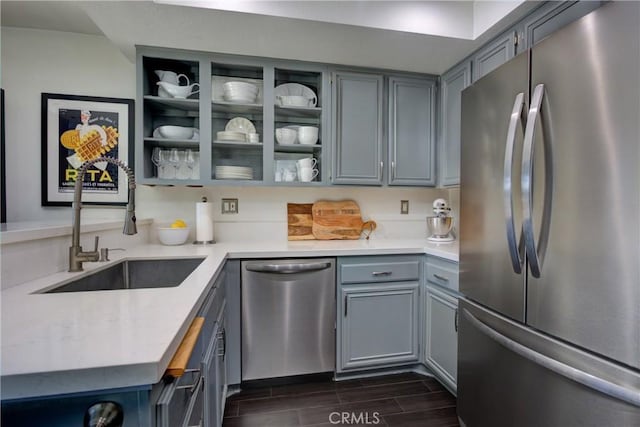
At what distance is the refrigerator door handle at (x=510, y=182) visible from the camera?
3.46 feet

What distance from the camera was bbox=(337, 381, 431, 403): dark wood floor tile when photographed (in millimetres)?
1793

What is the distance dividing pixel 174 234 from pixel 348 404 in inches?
61.1

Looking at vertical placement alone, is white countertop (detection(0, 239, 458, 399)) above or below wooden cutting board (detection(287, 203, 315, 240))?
below

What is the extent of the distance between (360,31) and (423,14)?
0.39m

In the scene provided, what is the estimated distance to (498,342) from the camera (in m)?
1.18

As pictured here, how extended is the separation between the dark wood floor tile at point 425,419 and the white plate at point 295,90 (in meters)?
2.18

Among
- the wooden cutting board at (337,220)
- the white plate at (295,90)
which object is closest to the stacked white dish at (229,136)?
the white plate at (295,90)

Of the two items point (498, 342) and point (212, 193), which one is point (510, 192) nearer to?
point (498, 342)

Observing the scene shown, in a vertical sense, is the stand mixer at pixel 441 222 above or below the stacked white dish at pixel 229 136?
below

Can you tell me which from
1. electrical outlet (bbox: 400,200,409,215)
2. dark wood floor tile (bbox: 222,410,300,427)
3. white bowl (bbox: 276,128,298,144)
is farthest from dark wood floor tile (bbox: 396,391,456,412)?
white bowl (bbox: 276,128,298,144)

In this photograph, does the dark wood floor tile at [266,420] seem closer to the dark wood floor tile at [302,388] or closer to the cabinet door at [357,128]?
the dark wood floor tile at [302,388]

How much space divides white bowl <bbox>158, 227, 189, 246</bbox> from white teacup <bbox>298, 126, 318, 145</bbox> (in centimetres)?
105

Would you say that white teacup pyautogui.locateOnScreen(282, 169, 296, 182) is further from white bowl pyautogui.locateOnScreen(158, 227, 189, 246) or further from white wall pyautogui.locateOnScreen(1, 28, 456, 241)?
white bowl pyautogui.locateOnScreen(158, 227, 189, 246)

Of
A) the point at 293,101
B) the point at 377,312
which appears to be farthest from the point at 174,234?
the point at 377,312
